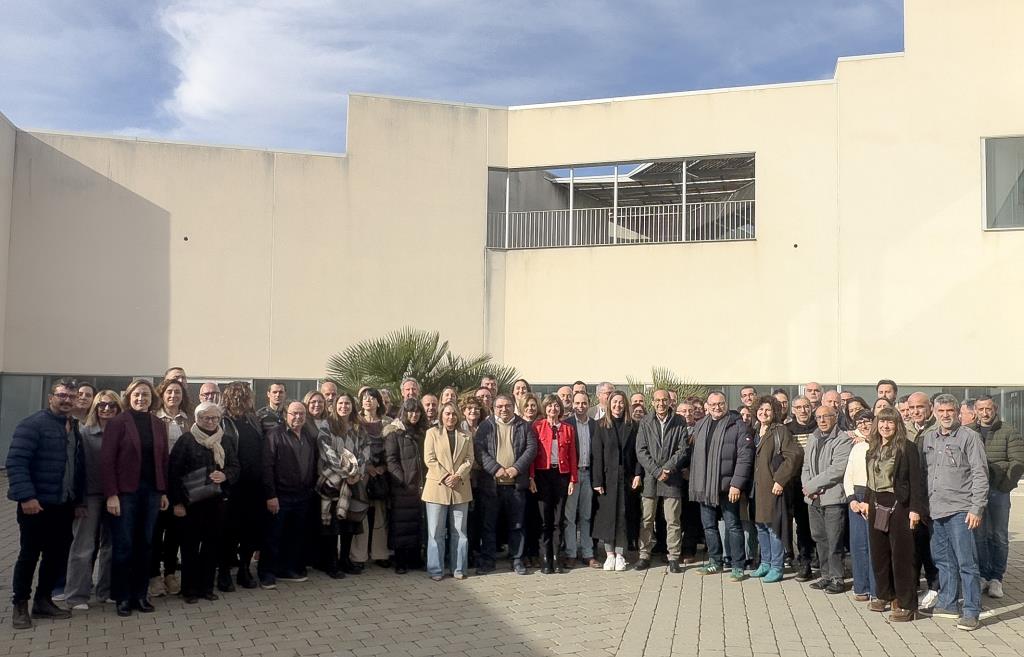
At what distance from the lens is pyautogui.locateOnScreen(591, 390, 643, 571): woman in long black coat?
378 inches

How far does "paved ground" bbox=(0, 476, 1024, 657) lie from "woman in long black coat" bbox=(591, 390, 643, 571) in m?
0.74

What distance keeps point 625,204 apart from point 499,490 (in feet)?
38.1

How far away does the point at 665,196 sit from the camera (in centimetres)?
1950

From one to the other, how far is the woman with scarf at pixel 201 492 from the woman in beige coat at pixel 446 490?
1.91 m

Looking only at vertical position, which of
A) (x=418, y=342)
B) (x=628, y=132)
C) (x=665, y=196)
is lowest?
(x=418, y=342)

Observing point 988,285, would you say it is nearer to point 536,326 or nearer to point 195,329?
point 536,326

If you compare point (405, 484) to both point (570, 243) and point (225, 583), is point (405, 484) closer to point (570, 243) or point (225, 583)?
point (225, 583)

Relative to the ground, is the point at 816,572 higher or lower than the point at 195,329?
lower

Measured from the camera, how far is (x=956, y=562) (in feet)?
24.6

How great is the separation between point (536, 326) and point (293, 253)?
5288 millimetres

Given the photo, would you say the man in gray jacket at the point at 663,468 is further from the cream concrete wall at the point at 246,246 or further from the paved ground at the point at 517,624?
the cream concrete wall at the point at 246,246

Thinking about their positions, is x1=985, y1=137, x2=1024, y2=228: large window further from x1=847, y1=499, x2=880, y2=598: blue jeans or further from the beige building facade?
x1=847, y1=499, x2=880, y2=598: blue jeans

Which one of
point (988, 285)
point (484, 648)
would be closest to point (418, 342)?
point (484, 648)

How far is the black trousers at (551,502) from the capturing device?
30.9ft
